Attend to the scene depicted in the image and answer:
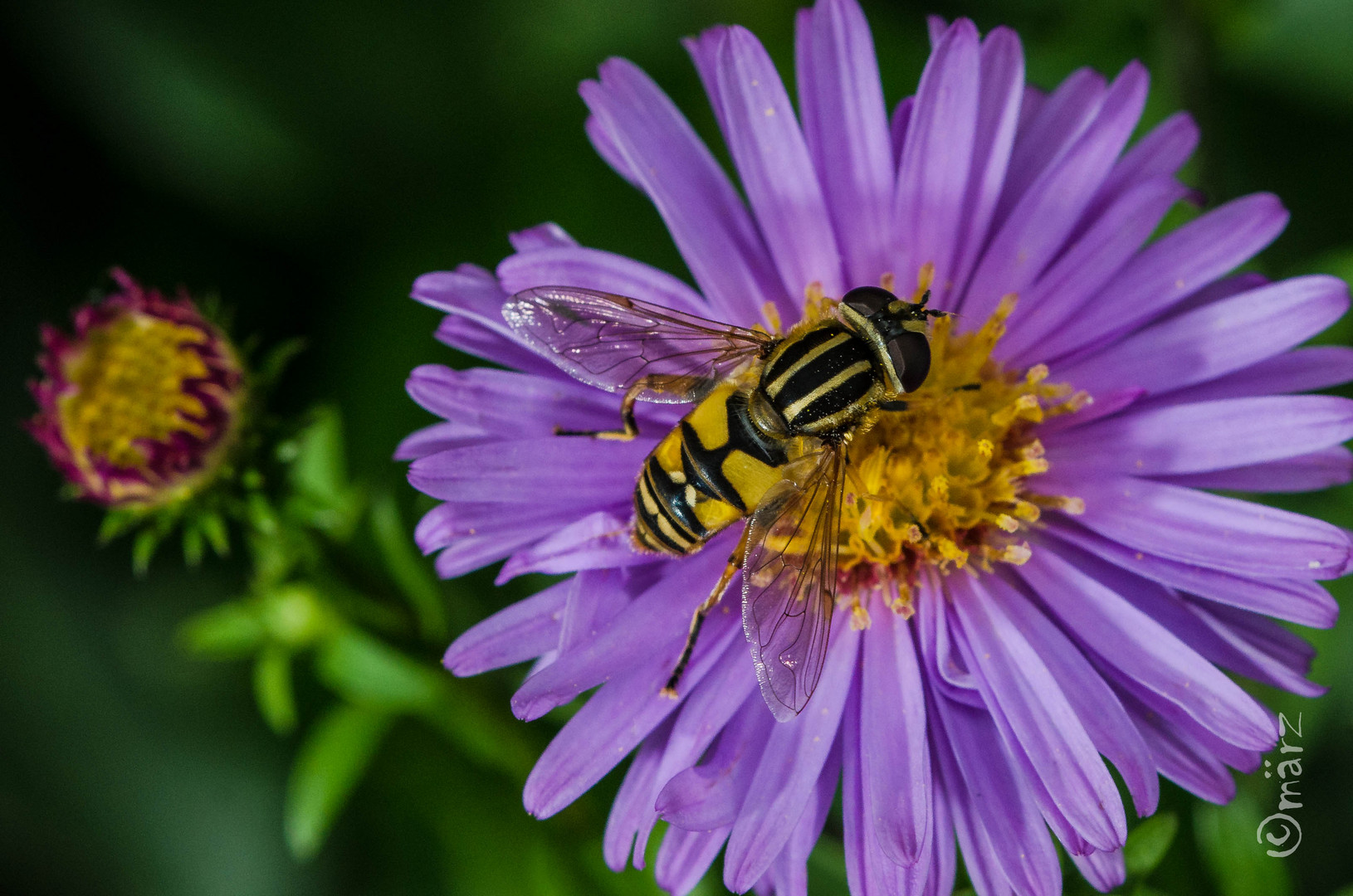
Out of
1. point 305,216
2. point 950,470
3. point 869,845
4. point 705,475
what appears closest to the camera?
point 869,845

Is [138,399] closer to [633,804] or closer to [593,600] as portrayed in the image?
[593,600]

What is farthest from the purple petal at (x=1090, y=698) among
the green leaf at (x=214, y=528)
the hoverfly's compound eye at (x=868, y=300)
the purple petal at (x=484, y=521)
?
the green leaf at (x=214, y=528)

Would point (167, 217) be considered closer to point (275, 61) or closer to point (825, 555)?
point (275, 61)

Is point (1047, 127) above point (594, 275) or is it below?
below

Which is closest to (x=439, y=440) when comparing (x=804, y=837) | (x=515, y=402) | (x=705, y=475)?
(x=515, y=402)

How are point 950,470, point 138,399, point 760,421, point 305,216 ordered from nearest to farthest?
point 760,421, point 950,470, point 138,399, point 305,216

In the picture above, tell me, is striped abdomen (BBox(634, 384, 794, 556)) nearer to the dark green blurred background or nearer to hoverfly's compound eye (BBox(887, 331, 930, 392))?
hoverfly's compound eye (BBox(887, 331, 930, 392))

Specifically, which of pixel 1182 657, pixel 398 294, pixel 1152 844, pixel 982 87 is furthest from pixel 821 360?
pixel 398 294
